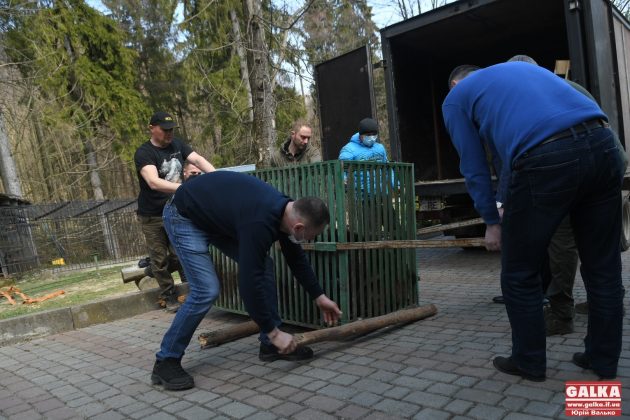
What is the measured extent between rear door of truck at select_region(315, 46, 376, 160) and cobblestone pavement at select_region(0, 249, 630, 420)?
411 cm

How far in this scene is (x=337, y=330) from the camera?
3.50 metres

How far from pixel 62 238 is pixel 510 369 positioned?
964 cm

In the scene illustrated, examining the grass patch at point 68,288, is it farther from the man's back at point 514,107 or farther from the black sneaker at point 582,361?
the black sneaker at point 582,361

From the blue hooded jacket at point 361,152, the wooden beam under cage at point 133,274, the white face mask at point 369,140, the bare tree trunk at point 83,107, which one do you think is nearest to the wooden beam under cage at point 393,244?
the blue hooded jacket at point 361,152

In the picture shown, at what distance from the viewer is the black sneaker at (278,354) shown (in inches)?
134

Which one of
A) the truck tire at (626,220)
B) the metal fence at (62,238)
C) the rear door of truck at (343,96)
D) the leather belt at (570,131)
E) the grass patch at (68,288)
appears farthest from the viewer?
the metal fence at (62,238)

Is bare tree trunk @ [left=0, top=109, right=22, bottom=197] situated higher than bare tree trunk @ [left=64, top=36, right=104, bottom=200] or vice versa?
bare tree trunk @ [left=64, top=36, right=104, bottom=200]

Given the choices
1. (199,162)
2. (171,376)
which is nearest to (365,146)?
(199,162)

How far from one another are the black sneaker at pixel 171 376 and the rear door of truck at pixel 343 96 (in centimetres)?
517

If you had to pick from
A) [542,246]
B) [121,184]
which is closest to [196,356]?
[542,246]

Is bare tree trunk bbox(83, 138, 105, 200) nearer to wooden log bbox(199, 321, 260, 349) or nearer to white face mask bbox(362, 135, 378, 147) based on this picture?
white face mask bbox(362, 135, 378, 147)

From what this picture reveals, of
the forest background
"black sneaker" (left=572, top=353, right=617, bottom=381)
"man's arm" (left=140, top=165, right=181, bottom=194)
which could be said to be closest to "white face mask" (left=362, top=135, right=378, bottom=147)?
"man's arm" (left=140, top=165, right=181, bottom=194)

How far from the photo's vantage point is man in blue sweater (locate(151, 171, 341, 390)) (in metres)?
2.74

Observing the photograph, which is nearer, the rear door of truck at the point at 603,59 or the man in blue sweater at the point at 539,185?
the man in blue sweater at the point at 539,185
